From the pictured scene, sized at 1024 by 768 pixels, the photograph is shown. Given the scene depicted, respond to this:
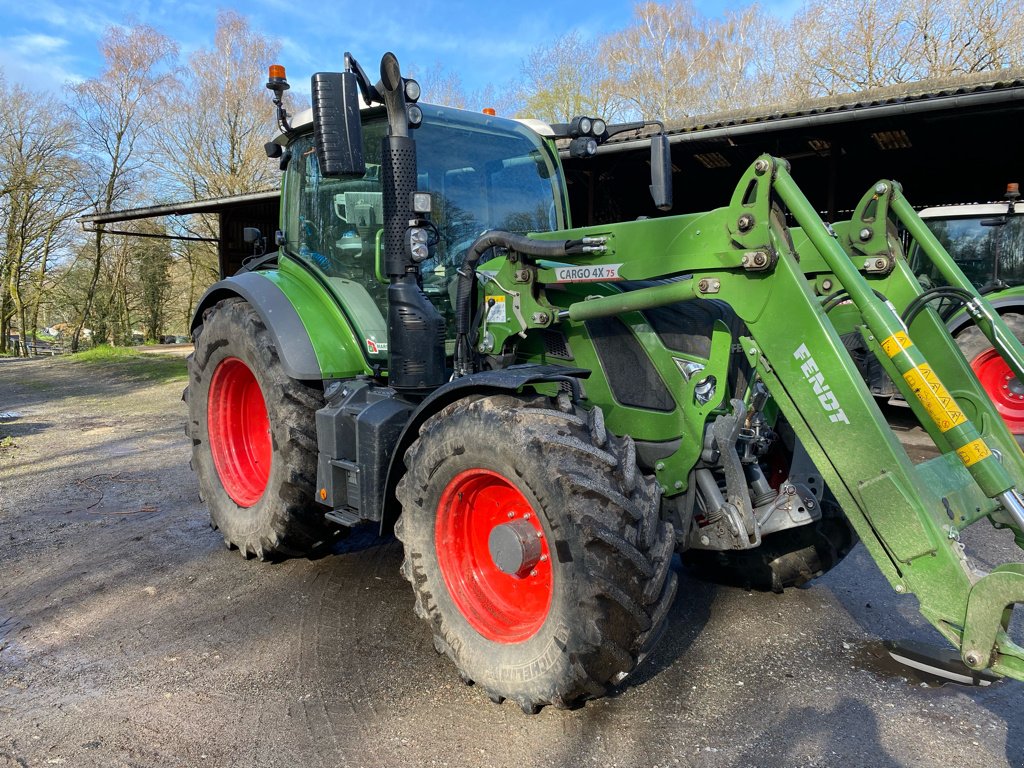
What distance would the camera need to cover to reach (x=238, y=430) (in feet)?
15.4

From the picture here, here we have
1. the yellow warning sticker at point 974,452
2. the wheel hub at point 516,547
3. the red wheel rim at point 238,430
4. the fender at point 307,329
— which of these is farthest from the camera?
the red wheel rim at point 238,430

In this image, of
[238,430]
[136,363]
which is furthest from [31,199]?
[238,430]

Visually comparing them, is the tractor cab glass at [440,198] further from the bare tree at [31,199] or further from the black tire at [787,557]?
the bare tree at [31,199]

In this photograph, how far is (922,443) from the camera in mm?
7086

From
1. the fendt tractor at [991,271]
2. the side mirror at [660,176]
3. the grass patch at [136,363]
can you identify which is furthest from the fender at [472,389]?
the grass patch at [136,363]

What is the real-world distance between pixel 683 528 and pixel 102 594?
118 inches

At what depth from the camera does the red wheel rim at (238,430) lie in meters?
4.59

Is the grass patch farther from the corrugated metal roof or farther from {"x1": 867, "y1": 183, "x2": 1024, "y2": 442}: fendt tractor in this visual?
{"x1": 867, "y1": 183, "x2": 1024, "y2": 442}: fendt tractor

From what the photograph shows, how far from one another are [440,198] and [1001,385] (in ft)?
21.4

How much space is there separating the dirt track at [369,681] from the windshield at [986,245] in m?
4.73

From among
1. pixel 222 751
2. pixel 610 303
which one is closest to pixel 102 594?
pixel 222 751

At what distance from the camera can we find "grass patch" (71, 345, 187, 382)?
49.1 feet

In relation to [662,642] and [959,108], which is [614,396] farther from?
[959,108]

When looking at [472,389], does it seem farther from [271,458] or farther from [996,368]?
[996,368]
